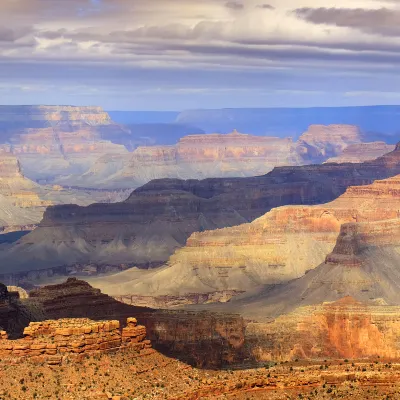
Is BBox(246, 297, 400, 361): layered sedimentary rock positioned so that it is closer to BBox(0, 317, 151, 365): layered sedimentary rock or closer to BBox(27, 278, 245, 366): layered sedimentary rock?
BBox(27, 278, 245, 366): layered sedimentary rock

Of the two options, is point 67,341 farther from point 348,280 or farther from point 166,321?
point 348,280

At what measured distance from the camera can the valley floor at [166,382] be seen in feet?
194

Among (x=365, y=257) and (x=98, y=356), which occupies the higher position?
(x=98, y=356)

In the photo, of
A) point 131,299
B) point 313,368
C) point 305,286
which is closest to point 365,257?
point 305,286

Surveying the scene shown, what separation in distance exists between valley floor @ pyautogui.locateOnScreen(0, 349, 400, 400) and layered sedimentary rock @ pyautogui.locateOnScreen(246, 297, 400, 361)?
49331 mm

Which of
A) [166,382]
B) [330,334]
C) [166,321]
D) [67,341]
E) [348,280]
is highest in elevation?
[67,341]

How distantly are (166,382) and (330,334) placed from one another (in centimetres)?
6462

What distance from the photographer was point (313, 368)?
68688 mm

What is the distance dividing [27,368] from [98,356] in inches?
115

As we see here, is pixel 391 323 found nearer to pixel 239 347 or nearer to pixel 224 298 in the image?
pixel 239 347

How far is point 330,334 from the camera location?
411 feet

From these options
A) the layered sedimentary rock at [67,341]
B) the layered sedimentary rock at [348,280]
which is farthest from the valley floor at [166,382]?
the layered sedimentary rock at [348,280]

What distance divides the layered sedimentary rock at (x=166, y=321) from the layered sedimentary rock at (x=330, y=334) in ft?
7.05

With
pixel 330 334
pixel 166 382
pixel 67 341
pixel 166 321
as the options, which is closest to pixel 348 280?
pixel 330 334
